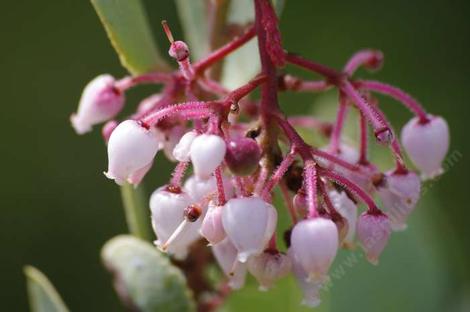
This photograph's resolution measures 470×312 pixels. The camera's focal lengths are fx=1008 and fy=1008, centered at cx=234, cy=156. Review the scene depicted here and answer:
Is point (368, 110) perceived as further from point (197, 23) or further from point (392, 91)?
point (197, 23)

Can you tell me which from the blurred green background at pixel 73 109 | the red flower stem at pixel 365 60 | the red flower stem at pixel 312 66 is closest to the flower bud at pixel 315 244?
the red flower stem at pixel 312 66

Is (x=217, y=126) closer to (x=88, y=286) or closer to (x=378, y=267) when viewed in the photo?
(x=378, y=267)

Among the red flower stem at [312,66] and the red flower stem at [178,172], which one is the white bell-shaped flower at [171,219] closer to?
the red flower stem at [178,172]

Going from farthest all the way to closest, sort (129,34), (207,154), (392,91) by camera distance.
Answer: (129,34) → (392,91) → (207,154)

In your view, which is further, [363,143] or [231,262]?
[363,143]

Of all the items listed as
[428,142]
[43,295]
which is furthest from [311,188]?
[43,295]


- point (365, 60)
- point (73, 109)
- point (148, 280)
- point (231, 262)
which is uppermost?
point (365, 60)
